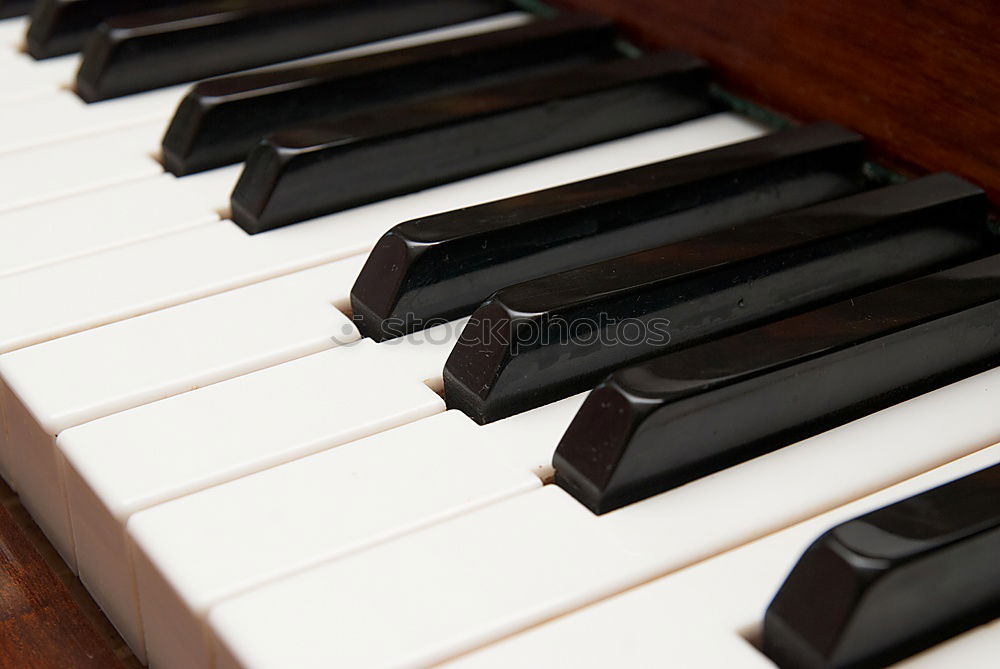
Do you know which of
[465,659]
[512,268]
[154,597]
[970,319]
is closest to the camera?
[465,659]

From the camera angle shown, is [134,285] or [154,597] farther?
[134,285]

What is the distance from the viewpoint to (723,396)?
0.96 m

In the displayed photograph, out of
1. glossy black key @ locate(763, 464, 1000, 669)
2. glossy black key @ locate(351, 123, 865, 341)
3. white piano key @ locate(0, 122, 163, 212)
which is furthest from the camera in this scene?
white piano key @ locate(0, 122, 163, 212)

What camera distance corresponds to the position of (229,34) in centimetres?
168

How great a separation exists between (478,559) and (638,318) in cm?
30

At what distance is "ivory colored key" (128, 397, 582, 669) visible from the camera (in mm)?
862

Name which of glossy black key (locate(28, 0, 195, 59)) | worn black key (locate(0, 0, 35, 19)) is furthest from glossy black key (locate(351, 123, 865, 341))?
worn black key (locate(0, 0, 35, 19))

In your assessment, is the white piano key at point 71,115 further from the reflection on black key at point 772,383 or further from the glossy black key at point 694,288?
the reflection on black key at point 772,383

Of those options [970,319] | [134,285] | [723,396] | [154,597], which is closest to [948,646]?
[723,396]

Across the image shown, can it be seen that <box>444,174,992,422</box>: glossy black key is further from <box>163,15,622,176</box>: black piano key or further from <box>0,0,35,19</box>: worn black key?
<box>0,0,35,19</box>: worn black key

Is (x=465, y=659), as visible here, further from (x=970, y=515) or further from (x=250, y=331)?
(x=250, y=331)

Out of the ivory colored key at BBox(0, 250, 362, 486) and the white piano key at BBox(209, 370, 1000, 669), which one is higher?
the white piano key at BBox(209, 370, 1000, 669)

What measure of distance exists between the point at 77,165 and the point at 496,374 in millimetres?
667

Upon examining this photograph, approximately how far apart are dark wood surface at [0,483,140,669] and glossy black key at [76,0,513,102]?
69cm
